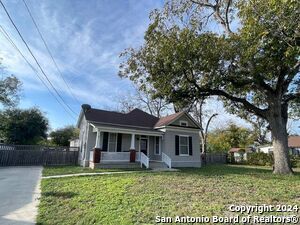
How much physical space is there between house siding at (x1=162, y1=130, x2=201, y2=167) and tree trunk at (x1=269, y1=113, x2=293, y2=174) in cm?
713

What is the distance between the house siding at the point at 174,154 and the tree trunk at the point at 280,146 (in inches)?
281

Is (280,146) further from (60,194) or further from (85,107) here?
(85,107)

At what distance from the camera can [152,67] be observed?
13.7 m

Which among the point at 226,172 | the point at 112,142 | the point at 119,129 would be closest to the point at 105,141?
the point at 112,142

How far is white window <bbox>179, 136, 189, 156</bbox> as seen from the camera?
19.1 metres

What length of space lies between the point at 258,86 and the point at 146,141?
32.8ft

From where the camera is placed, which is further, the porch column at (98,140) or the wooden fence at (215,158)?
the wooden fence at (215,158)

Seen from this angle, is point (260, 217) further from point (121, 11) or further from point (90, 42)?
point (90, 42)

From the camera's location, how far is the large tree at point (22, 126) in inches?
910

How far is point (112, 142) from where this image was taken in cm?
1744

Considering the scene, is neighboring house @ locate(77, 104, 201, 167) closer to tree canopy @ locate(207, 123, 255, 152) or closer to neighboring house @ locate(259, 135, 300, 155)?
tree canopy @ locate(207, 123, 255, 152)

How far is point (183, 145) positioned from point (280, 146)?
781 cm

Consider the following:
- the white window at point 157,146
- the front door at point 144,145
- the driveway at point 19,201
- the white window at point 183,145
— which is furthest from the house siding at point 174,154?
the driveway at point 19,201

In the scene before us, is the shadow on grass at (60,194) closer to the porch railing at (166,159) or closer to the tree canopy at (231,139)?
the porch railing at (166,159)
